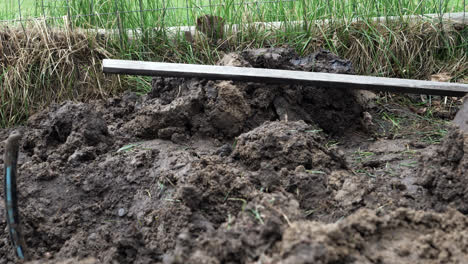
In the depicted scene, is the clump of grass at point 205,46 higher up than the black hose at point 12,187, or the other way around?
the clump of grass at point 205,46

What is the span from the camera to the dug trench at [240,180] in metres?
1.60

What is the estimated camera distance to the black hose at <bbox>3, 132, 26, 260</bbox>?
5.89 feet

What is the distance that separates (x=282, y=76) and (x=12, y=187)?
1.64 metres

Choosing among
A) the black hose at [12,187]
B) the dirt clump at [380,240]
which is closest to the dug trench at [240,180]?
the dirt clump at [380,240]

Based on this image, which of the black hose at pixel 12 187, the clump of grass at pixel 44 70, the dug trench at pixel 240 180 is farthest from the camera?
the clump of grass at pixel 44 70

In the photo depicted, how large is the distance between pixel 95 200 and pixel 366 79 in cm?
169

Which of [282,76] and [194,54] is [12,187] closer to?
[282,76]

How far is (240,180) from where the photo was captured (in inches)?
83.3

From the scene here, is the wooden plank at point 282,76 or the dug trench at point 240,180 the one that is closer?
the dug trench at point 240,180

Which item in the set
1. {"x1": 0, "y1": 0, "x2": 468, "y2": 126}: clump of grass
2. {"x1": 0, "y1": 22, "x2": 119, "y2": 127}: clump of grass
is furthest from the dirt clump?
{"x1": 0, "y1": 22, "x2": 119, "y2": 127}: clump of grass

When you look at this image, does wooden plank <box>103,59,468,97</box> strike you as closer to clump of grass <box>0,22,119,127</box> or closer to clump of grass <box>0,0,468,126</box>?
clump of grass <box>0,0,468,126</box>

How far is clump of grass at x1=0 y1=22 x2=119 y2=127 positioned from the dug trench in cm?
34

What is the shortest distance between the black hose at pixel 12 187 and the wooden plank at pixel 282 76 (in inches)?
49.2

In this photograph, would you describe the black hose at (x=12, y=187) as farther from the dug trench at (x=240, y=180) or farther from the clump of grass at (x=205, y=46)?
the clump of grass at (x=205, y=46)
